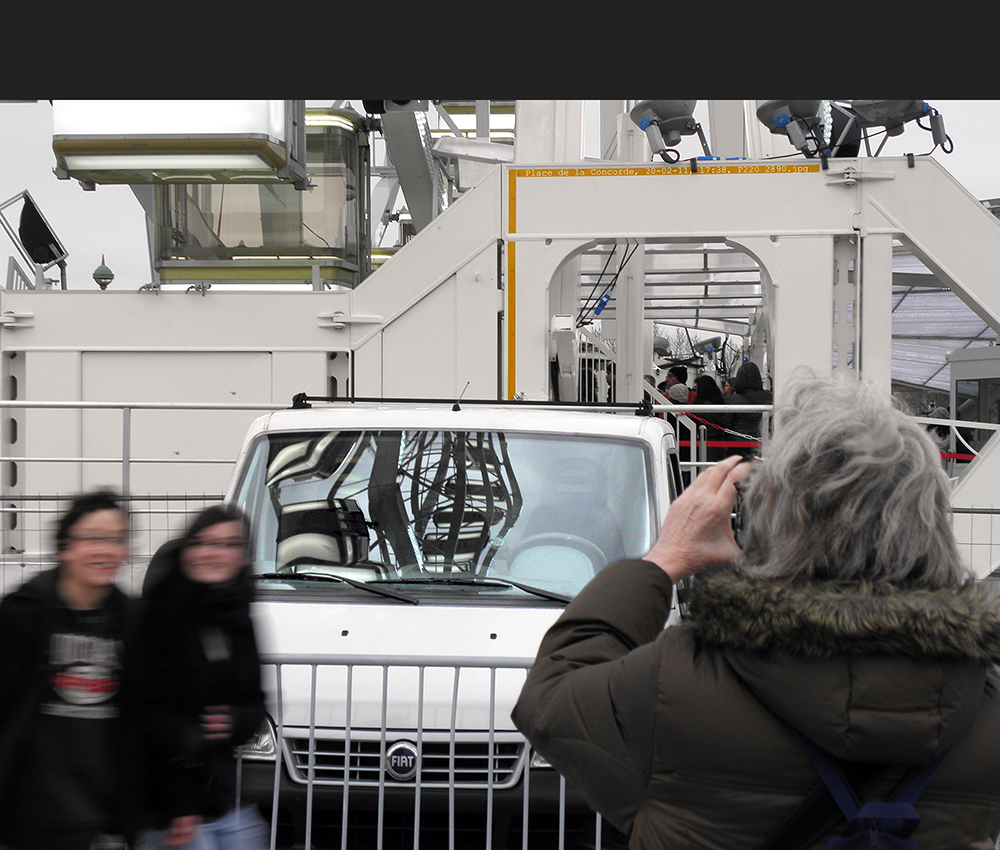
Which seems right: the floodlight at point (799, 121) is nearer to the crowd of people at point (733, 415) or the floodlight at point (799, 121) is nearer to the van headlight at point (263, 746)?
the crowd of people at point (733, 415)

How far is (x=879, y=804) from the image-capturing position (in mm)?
1388

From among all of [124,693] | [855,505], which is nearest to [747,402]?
[124,693]

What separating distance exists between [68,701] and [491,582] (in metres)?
1.64

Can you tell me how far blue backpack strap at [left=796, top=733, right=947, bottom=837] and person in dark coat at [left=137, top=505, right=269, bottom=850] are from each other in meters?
1.69

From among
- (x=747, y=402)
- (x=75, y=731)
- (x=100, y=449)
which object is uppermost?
(x=747, y=402)

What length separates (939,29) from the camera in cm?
440

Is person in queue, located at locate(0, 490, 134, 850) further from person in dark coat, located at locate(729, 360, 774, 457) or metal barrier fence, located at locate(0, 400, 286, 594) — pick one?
person in dark coat, located at locate(729, 360, 774, 457)

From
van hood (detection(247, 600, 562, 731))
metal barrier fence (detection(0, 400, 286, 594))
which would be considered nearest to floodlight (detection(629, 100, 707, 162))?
metal barrier fence (detection(0, 400, 286, 594))

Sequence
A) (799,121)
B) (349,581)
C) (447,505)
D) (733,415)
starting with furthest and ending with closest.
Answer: (733,415) < (799,121) < (447,505) < (349,581)

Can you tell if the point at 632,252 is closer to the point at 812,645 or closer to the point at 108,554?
the point at 108,554

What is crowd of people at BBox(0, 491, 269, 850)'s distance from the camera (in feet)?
8.10

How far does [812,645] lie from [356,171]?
34.7 feet

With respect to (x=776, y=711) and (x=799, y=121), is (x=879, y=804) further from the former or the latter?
A: (x=799, y=121)

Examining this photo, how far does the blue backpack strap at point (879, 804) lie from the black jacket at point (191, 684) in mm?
1692
